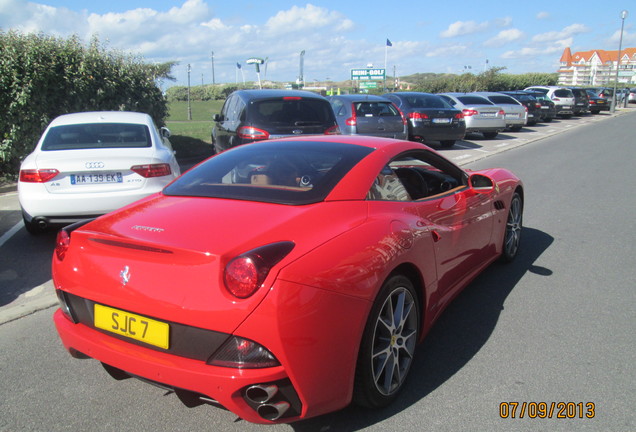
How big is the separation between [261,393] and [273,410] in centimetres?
11

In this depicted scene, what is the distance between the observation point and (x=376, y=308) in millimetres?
2537

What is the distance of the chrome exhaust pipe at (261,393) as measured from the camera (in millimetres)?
2137

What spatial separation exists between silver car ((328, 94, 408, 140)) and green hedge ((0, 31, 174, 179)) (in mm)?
5246

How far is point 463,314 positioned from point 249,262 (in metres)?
2.37

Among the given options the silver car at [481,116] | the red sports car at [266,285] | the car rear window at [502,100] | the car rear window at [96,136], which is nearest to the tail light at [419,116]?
the silver car at [481,116]

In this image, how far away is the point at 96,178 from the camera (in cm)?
558

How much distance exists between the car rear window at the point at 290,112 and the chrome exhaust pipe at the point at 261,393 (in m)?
6.74

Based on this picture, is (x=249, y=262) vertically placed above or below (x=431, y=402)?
above

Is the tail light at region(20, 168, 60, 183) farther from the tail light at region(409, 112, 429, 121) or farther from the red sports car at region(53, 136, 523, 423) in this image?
the tail light at region(409, 112, 429, 121)

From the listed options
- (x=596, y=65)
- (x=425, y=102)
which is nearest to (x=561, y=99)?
(x=425, y=102)

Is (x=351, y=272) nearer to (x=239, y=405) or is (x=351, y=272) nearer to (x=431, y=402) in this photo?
(x=239, y=405)

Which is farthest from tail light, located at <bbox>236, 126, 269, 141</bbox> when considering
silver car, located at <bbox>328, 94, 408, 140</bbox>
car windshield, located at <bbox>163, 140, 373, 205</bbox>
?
car windshield, located at <bbox>163, 140, 373, 205</bbox>

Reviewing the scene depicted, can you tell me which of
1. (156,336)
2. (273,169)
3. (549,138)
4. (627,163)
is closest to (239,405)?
(156,336)
